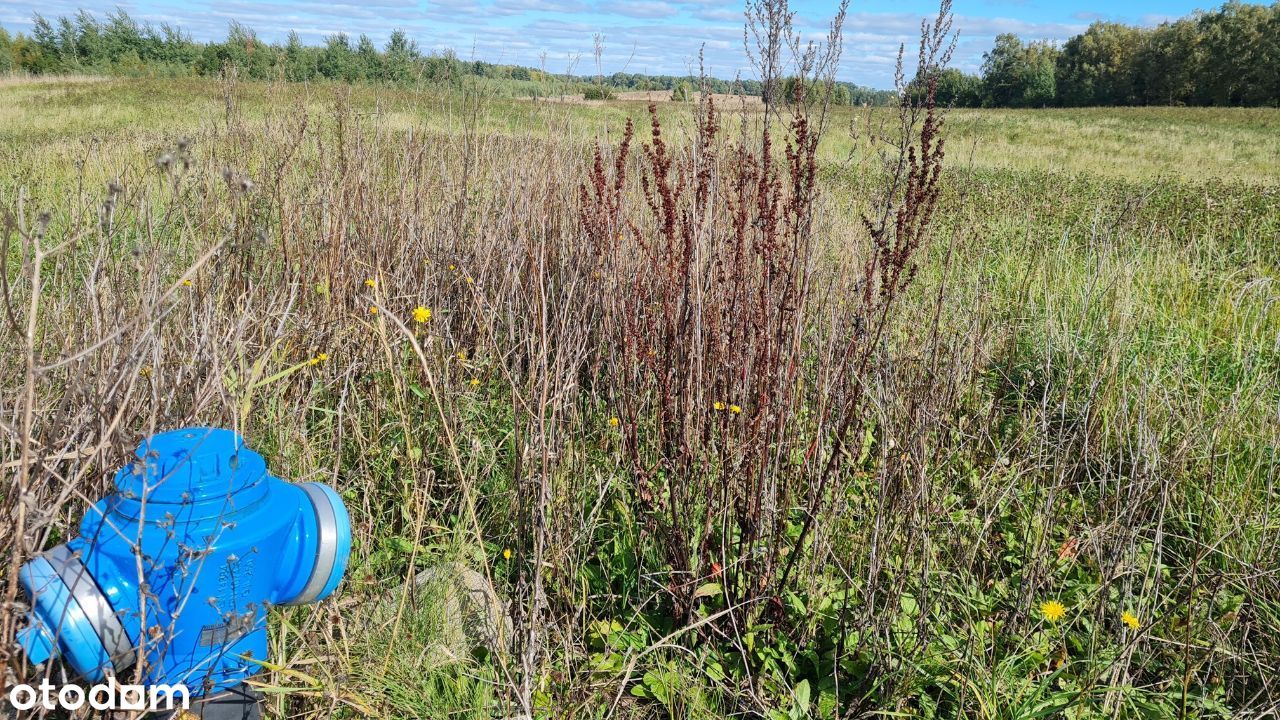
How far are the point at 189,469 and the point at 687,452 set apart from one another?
1261 mm

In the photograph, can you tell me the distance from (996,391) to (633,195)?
2478mm

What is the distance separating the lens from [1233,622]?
202cm

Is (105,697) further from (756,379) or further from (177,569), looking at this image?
(756,379)

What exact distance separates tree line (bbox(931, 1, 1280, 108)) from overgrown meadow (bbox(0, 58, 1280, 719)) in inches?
1585

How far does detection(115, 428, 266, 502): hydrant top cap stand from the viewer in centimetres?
142

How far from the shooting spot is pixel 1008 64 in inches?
2793

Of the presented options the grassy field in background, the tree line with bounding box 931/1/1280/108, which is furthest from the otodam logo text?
the tree line with bounding box 931/1/1280/108

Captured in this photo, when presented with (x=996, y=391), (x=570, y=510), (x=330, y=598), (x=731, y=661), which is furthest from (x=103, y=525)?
(x=996, y=391)

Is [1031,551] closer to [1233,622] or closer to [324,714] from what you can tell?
[1233,622]

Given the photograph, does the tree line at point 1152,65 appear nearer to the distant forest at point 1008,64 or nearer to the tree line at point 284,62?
the distant forest at point 1008,64

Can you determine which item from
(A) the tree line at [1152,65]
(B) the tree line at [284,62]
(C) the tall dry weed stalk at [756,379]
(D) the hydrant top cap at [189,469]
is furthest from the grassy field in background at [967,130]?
(A) the tree line at [1152,65]

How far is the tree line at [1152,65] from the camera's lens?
4750cm

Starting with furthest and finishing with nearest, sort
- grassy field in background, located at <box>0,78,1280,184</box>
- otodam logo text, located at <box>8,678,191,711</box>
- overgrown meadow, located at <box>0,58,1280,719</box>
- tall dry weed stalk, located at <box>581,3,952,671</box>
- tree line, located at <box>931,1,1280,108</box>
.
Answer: tree line, located at <box>931,1,1280,108</box>
grassy field in background, located at <box>0,78,1280,184</box>
tall dry weed stalk, located at <box>581,3,952,671</box>
overgrown meadow, located at <box>0,58,1280,719</box>
otodam logo text, located at <box>8,678,191,711</box>

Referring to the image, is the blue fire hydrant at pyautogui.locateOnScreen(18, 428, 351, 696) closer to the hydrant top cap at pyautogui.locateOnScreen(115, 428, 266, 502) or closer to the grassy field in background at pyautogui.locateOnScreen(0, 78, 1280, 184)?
the hydrant top cap at pyautogui.locateOnScreen(115, 428, 266, 502)
